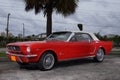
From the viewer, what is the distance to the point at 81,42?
12.0m

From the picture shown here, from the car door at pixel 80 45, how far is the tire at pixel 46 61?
1025 mm

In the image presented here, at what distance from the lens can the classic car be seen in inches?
397

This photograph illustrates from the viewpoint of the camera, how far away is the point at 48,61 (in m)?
10.5

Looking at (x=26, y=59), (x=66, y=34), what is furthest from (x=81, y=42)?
(x=26, y=59)

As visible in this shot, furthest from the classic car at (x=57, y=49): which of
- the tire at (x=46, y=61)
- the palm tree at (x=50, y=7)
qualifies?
the palm tree at (x=50, y=7)

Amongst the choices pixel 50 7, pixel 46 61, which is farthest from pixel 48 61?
pixel 50 7

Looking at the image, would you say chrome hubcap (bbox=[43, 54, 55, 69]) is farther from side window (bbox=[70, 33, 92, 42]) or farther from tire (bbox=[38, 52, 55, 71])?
side window (bbox=[70, 33, 92, 42])

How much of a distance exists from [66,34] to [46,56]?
5.90ft

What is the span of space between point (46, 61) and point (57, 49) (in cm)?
67

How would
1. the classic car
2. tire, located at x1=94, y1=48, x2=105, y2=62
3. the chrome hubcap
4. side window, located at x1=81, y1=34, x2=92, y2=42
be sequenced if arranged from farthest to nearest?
tire, located at x1=94, y1=48, x2=105, y2=62 → side window, located at x1=81, y1=34, x2=92, y2=42 → the chrome hubcap → the classic car

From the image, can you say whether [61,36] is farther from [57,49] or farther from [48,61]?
[48,61]

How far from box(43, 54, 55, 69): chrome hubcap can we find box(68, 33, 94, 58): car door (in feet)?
3.28

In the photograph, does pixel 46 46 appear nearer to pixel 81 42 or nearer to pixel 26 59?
pixel 26 59

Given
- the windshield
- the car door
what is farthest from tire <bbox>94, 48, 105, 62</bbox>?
the windshield
